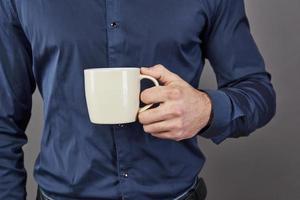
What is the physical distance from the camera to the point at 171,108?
0.54 m

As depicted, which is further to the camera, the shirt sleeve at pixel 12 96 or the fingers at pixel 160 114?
the shirt sleeve at pixel 12 96

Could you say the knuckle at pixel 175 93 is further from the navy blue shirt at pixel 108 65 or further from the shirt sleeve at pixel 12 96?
the shirt sleeve at pixel 12 96

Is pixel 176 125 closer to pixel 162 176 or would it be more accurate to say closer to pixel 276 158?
pixel 162 176

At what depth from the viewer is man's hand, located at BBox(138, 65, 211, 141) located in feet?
1.78

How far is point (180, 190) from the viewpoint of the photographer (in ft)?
2.45

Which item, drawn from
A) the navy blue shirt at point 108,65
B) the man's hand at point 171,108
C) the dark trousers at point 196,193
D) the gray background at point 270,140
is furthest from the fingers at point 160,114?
the gray background at point 270,140

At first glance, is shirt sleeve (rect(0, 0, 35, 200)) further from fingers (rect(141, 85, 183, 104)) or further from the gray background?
the gray background

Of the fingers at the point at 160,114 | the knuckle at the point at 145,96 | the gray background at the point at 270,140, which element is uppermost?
the knuckle at the point at 145,96

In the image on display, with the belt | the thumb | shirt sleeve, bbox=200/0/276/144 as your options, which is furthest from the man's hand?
the belt

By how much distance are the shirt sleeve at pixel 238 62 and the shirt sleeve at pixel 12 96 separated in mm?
342

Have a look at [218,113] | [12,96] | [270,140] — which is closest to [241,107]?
[218,113]

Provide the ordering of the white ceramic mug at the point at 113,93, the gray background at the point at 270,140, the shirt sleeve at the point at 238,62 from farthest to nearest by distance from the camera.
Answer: the gray background at the point at 270,140 → the shirt sleeve at the point at 238,62 → the white ceramic mug at the point at 113,93

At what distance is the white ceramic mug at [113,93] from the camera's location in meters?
0.52

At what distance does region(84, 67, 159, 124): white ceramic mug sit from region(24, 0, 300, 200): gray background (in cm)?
63
